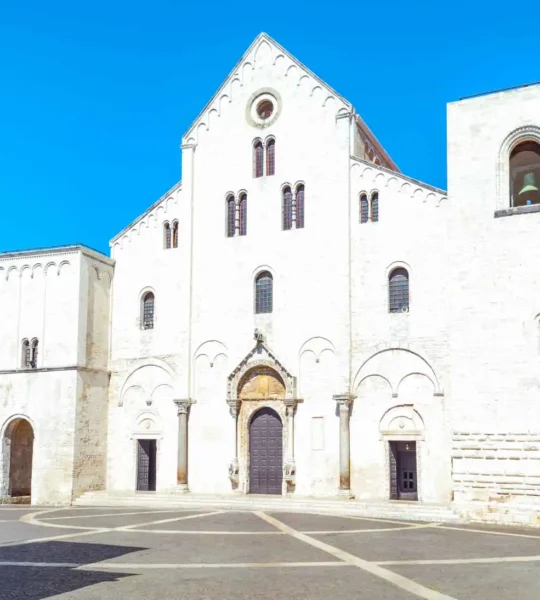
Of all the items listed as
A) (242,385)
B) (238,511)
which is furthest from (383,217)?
(238,511)

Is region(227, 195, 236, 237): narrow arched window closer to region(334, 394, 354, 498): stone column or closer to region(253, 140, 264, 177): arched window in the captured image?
region(253, 140, 264, 177): arched window

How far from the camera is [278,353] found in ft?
94.5

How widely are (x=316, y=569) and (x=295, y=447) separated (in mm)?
13220

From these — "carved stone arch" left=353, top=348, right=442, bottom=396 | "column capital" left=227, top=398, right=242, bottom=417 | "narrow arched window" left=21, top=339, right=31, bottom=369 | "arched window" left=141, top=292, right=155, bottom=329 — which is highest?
"arched window" left=141, top=292, right=155, bottom=329

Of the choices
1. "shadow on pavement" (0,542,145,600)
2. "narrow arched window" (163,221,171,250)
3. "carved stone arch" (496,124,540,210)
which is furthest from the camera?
"narrow arched window" (163,221,171,250)

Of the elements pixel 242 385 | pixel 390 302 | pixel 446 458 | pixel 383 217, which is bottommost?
pixel 446 458

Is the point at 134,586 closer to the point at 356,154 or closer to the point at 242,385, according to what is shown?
the point at 242,385

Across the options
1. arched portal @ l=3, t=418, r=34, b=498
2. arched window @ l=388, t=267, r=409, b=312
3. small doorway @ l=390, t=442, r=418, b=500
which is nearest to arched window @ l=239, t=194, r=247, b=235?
arched window @ l=388, t=267, r=409, b=312

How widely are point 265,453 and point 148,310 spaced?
24.0 feet

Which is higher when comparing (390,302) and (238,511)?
(390,302)

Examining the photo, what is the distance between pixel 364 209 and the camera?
28.4 meters

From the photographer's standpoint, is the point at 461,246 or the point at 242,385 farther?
the point at 242,385

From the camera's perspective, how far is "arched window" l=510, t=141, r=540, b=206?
24.6 meters

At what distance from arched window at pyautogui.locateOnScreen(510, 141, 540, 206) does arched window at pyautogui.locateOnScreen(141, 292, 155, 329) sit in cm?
1386
